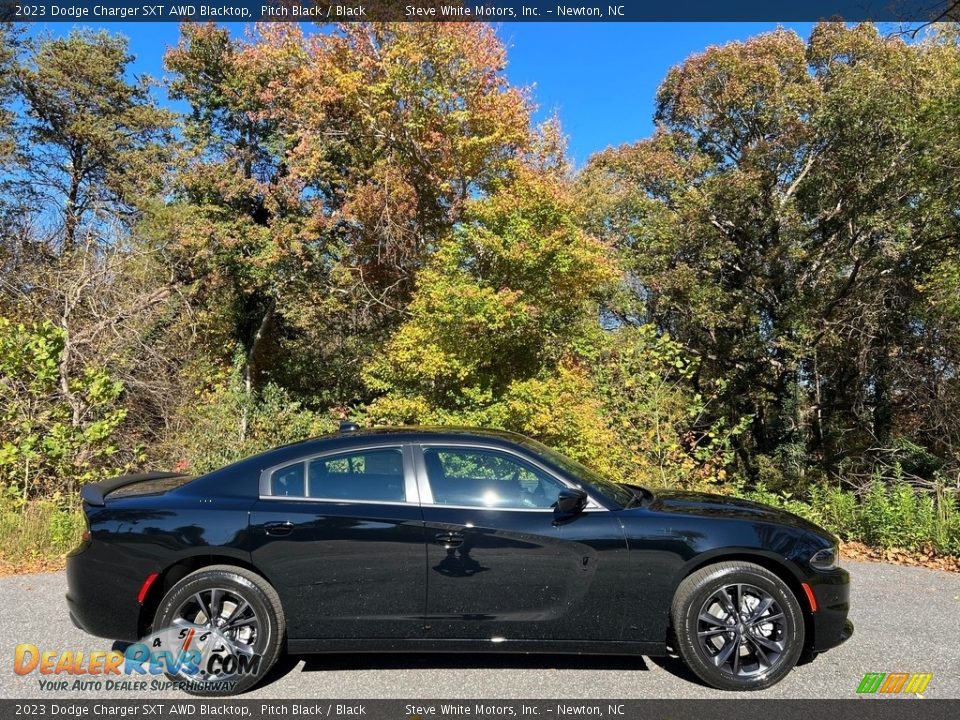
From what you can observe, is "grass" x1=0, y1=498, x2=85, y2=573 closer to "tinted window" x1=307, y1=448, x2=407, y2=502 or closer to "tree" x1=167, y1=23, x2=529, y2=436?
"tinted window" x1=307, y1=448, x2=407, y2=502

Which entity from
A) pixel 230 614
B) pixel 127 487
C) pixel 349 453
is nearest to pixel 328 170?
pixel 127 487

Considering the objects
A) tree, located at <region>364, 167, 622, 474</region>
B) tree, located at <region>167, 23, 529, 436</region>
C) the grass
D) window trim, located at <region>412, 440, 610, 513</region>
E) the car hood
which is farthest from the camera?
tree, located at <region>167, 23, 529, 436</region>

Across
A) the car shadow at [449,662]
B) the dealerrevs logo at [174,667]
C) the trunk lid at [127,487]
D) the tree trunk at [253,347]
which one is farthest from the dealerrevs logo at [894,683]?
the tree trunk at [253,347]

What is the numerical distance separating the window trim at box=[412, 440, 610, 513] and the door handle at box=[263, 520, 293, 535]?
74 centimetres

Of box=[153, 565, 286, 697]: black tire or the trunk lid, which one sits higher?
the trunk lid

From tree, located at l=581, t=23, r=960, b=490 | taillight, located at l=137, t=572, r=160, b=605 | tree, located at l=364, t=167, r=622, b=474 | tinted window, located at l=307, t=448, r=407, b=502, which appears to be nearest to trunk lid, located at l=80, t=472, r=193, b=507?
taillight, located at l=137, t=572, r=160, b=605

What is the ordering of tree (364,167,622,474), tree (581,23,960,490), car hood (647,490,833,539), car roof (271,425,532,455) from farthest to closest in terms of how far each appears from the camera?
tree (581,23,960,490) → tree (364,167,622,474) → car roof (271,425,532,455) → car hood (647,490,833,539)

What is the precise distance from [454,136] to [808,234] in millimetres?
10480

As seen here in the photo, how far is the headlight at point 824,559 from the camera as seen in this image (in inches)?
144

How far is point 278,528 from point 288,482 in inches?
11.0

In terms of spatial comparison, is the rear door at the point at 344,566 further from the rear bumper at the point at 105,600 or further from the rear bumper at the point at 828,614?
the rear bumper at the point at 828,614

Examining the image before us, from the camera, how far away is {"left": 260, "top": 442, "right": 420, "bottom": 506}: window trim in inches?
147

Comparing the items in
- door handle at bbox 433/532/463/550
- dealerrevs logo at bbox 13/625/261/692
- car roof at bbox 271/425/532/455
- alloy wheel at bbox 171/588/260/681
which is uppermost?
car roof at bbox 271/425/532/455

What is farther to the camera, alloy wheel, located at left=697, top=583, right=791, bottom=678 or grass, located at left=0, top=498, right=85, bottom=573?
grass, located at left=0, top=498, right=85, bottom=573
